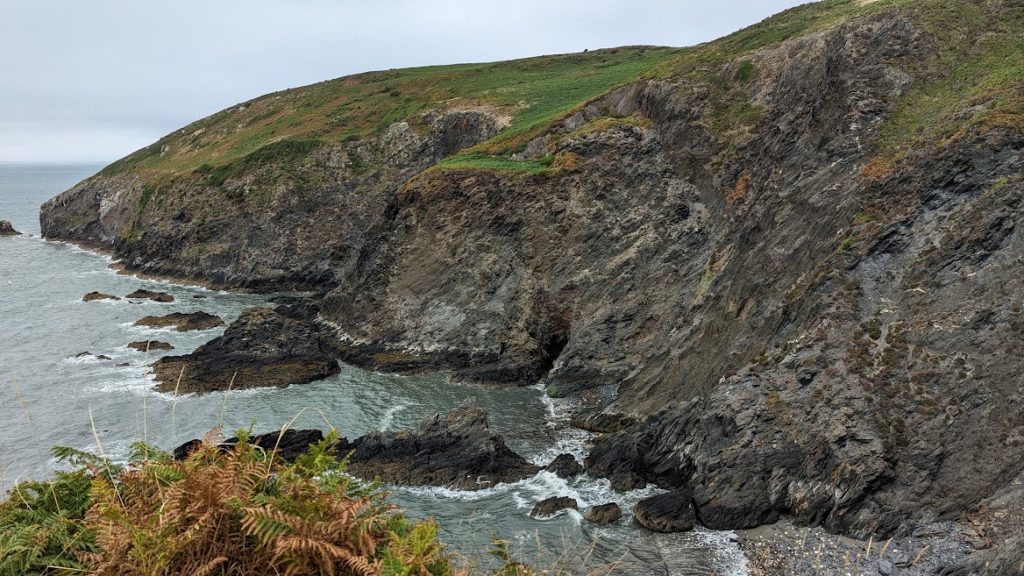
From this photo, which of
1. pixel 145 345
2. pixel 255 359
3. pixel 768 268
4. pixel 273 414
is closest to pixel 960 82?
pixel 768 268

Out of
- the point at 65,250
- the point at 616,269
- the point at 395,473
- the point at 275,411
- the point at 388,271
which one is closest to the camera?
the point at 395,473

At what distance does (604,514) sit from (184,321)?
1466 inches

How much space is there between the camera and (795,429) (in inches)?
786

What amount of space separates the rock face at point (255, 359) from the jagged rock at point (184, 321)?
7.91 metres

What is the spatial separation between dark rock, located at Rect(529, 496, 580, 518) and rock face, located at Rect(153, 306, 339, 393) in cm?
1885

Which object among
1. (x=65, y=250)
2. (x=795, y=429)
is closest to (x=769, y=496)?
(x=795, y=429)

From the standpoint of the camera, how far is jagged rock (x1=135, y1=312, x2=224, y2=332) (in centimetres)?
4640

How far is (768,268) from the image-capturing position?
85.6 feet

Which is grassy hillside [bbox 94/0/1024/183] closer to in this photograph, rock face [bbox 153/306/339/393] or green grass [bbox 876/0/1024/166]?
green grass [bbox 876/0/1024/166]

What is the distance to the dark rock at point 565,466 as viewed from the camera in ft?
78.7

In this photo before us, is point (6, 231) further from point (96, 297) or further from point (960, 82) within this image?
point (960, 82)

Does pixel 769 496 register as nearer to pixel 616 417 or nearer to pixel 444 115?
pixel 616 417

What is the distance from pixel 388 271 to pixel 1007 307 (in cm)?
3271

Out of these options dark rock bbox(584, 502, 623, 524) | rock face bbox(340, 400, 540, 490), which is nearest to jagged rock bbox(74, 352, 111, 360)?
rock face bbox(340, 400, 540, 490)
